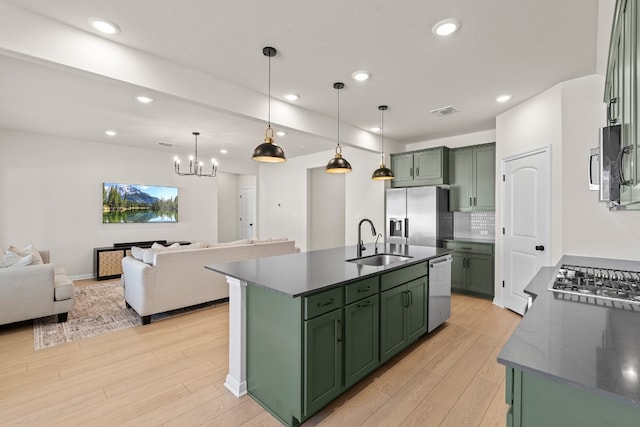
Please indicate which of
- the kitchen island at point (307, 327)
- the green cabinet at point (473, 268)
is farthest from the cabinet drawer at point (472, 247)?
the kitchen island at point (307, 327)

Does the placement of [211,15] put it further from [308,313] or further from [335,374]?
[335,374]

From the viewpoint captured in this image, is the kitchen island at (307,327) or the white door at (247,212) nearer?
the kitchen island at (307,327)

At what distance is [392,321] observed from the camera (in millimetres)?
2557

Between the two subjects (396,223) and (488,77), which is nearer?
(488,77)

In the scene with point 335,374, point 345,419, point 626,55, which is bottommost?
point 345,419

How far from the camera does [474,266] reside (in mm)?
4652

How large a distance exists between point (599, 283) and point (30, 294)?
5140mm

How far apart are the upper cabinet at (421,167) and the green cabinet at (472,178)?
6.8 inches

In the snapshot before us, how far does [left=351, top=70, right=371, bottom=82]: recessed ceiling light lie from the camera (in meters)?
3.01

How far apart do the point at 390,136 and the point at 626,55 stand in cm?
444

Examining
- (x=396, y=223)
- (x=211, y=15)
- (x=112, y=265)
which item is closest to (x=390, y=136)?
(x=396, y=223)

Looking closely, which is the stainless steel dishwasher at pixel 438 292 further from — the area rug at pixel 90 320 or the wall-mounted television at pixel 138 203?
the wall-mounted television at pixel 138 203

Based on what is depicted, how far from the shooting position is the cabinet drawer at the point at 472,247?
4489mm

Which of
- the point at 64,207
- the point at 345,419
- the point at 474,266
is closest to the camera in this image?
the point at 345,419
